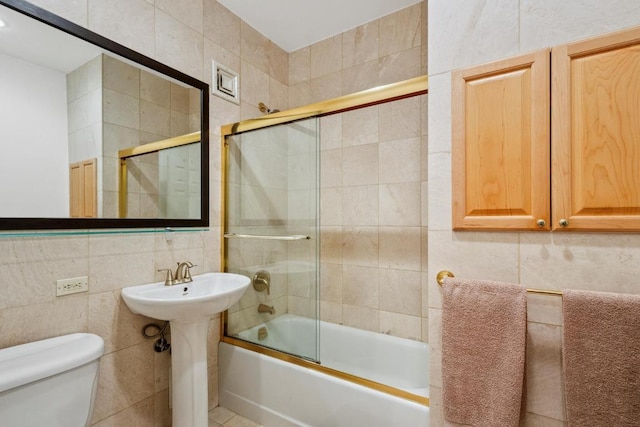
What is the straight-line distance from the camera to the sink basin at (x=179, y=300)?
1.26 meters

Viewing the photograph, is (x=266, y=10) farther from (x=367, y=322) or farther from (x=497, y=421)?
(x=497, y=421)

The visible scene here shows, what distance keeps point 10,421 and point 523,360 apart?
165 centimetres

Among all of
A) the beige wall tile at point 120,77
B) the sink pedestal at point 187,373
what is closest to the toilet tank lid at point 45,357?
the sink pedestal at point 187,373

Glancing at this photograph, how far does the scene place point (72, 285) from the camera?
128cm

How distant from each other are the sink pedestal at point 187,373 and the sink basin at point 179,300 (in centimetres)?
13

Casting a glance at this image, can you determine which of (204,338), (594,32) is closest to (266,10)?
(594,32)

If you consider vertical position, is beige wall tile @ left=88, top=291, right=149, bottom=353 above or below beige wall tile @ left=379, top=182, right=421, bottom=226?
below

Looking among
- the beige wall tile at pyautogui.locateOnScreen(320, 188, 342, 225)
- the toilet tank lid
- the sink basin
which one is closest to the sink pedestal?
the sink basin

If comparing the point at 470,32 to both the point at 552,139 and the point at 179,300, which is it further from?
the point at 179,300

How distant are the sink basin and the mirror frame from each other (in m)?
→ 0.33

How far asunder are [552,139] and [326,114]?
0.97 m

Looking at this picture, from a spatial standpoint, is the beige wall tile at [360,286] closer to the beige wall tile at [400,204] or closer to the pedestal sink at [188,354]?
the beige wall tile at [400,204]

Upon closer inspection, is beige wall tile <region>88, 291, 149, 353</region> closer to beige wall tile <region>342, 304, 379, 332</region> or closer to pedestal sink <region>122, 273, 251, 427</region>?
pedestal sink <region>122, 273, 251, 427</region>

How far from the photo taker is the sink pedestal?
57.0 inches
